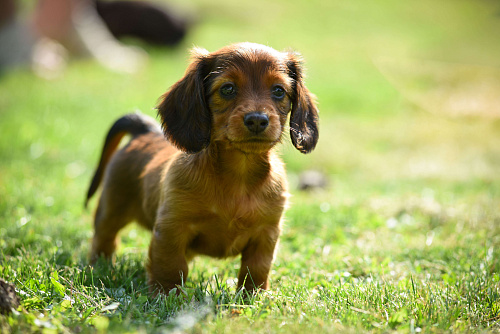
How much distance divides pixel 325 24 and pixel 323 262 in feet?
63.9

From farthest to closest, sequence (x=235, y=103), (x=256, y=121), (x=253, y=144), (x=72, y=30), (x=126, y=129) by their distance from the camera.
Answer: (x=72, y=30) → (x=126, y=129) → (x=235, y=103) → (x=253, y=144) → (x=256, y=121)

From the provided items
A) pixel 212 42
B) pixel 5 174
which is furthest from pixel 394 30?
pixel 5 174

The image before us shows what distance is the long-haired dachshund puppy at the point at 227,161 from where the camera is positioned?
2.99 meters

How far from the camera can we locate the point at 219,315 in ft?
8.34

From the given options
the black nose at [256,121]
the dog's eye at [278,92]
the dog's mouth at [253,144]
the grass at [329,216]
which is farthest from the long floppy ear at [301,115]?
the black nose at [256,121]

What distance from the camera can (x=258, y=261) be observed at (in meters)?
3.14

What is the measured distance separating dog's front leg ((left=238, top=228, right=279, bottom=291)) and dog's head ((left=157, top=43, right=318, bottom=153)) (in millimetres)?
600

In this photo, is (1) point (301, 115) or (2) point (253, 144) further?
(1) point (301, 115)

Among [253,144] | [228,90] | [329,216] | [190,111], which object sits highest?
[228,90]

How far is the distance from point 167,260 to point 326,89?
10418mm

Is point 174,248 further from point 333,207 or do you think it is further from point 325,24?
point 325,24

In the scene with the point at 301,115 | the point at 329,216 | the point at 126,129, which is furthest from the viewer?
the point at 329,216

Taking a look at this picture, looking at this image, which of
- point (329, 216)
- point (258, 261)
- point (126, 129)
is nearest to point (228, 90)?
point (258, 261)

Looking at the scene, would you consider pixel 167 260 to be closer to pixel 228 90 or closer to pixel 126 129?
pixel 228 90
